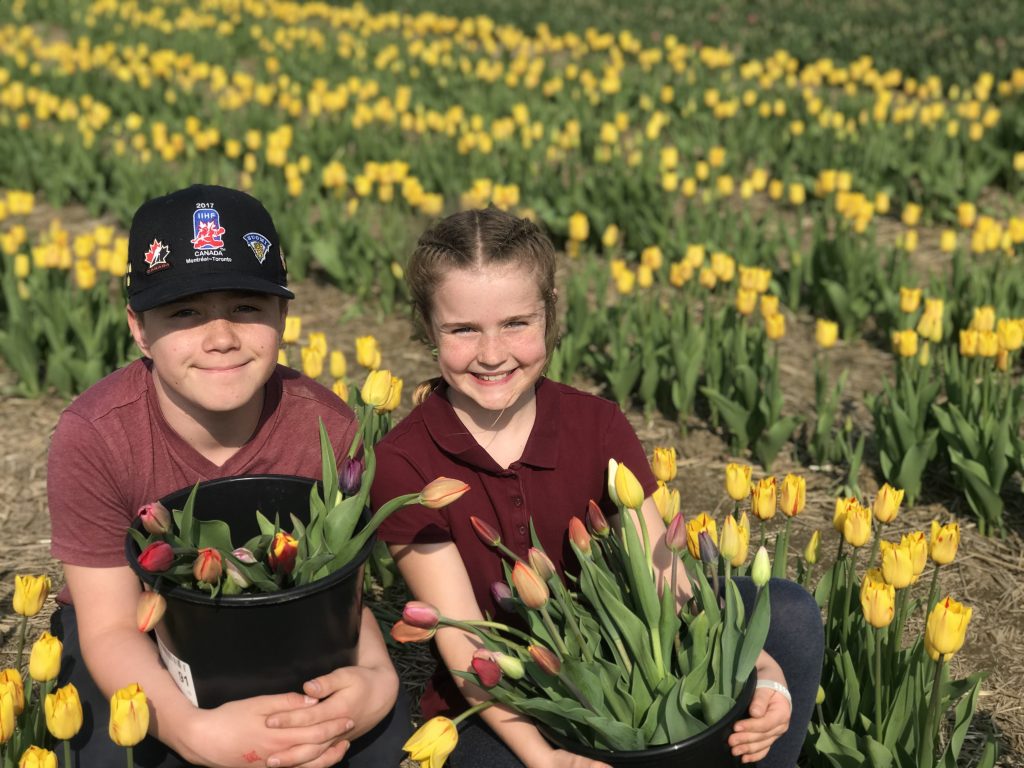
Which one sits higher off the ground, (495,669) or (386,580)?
(495,669)

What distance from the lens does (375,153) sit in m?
6.69

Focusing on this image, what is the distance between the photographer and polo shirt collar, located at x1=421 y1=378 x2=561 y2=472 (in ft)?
7.28

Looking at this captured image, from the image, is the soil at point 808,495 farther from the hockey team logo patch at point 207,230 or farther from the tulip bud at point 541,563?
the hockey team logo patch at point 207,230

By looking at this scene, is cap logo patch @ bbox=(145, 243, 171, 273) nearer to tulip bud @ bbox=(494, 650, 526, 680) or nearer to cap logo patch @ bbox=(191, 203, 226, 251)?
cap logo patch @ bbox=(191, 203, 226, 251)

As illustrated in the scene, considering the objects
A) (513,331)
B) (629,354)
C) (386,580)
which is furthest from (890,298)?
(513,331)

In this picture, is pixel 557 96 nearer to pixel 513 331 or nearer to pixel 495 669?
pixel 513 331

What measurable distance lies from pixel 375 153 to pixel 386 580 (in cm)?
411

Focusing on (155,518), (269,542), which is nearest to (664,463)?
(269,542)

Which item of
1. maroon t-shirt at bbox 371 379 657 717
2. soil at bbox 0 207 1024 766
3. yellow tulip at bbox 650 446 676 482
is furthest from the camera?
soil at bbox 0 207 1024 766

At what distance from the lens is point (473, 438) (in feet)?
7.31

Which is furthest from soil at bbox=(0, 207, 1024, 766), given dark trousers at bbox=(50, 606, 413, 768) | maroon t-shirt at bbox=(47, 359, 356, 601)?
maroon t-shirt at bbox=(47, 359, 356, 601)

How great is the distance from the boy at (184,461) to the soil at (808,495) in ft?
2.73

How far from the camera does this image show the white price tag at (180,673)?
192 cm

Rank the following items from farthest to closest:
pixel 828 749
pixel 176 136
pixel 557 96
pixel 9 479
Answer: pixel 557 96 < pixel 176 136 < pixel 9 479 < pixel 828 749
